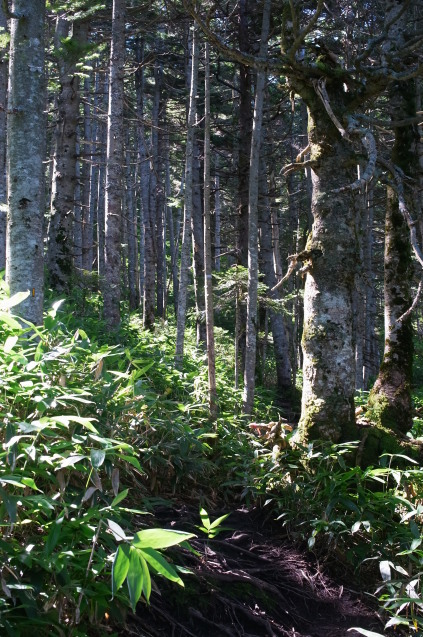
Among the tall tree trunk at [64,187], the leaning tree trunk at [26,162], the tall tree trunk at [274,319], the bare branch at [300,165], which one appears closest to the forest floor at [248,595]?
the leaning tree trunk at [26,162]

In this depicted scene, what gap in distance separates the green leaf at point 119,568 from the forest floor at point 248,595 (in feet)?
3.62

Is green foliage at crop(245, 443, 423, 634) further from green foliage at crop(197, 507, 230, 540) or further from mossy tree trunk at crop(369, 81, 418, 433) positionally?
mossy tree trunk at crop(369, 81, 418, 433)

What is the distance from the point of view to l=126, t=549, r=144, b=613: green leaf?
1.81 m

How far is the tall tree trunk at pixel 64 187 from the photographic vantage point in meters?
11.5

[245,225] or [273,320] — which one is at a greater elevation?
[245,225]

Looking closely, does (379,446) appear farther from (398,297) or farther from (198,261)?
(198,261)

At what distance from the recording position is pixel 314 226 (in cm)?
577

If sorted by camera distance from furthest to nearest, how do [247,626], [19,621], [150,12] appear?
1. [150,12]
2. [247,626]
3. [19,621]

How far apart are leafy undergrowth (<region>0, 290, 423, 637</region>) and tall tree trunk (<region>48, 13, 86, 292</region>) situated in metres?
5.33

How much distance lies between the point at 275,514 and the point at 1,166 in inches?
364

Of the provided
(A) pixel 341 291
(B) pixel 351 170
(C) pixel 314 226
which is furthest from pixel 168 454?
(B) pixel 351 170

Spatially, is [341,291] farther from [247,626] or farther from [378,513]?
[247,626]

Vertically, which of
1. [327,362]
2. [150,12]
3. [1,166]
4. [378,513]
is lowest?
[378,513]

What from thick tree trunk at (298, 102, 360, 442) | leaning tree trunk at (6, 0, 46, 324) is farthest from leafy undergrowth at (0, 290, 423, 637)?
leaning tree trunk at (6, 0, 46, 324)
